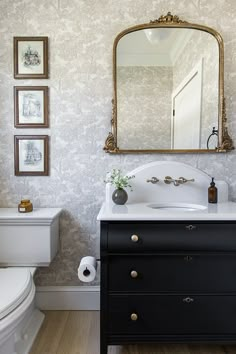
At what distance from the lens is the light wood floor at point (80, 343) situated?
5.34 feet

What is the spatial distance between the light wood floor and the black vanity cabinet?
21cm

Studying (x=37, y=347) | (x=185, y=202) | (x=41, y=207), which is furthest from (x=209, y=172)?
(x=37, y=347)

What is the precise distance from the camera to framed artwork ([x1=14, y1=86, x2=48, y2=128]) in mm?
1998

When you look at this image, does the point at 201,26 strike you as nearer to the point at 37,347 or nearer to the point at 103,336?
the point at 103,336

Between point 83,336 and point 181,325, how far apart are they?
2.17ft

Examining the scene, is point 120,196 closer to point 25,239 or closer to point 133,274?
point 133,274

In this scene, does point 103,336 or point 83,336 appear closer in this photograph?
point 103,336

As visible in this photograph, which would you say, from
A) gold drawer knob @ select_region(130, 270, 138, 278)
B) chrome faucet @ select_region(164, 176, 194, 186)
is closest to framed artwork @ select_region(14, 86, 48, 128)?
chrome faucet @ select_region(164, 176, 194, 186)

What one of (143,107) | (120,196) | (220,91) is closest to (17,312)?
(120,196)

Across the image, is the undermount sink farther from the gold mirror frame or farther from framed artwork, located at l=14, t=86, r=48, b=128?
framed artwork, located at l=14, t=86, r=48, b=128

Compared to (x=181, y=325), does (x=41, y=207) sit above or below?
above

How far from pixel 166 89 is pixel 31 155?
1.09 metres

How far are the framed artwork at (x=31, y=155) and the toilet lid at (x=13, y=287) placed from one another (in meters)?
0.69

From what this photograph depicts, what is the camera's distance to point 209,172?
201 cm
